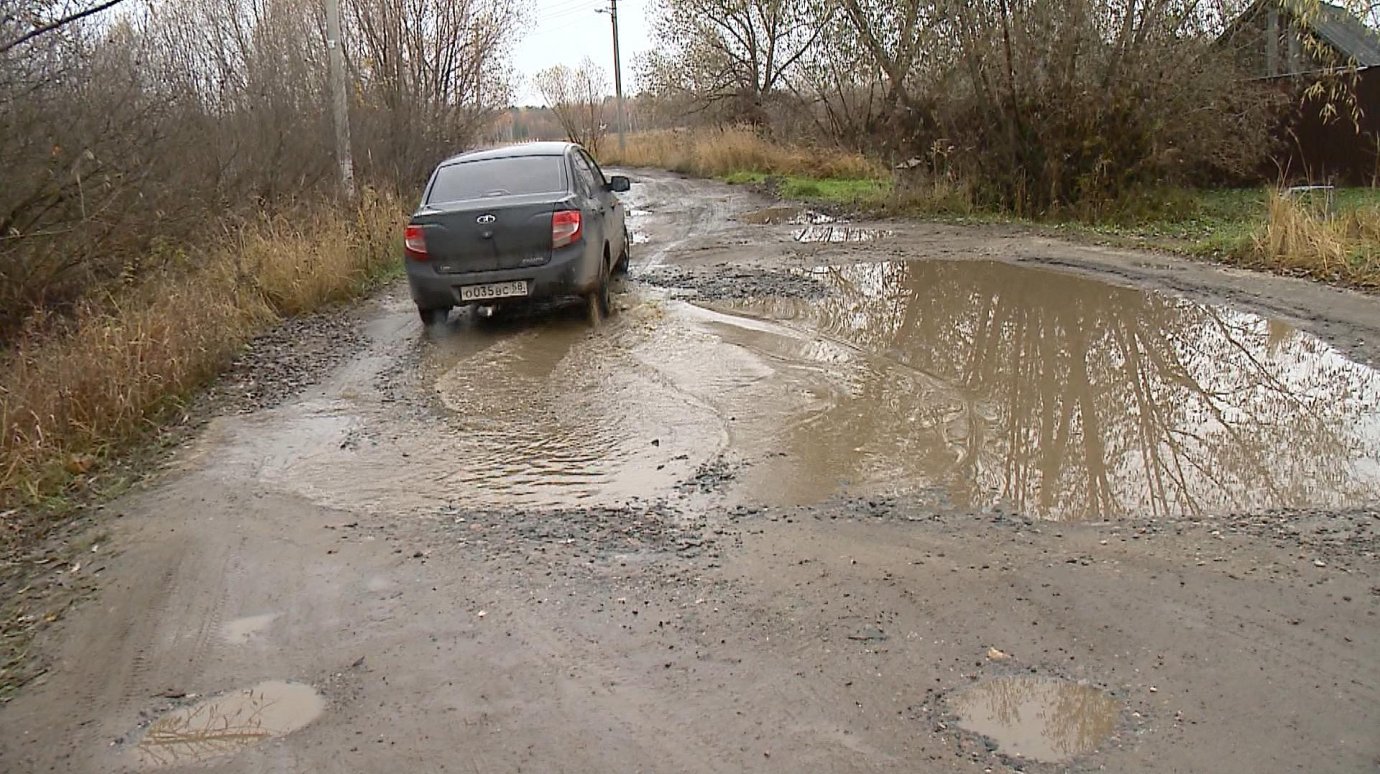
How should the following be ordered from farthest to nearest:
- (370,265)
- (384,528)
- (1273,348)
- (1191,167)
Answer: (1191,167) → (370,265) → (1273,348) → (384,528)

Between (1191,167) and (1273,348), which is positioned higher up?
(1191,167)

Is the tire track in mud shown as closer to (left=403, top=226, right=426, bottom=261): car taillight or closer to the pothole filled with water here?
the pothole filled with water

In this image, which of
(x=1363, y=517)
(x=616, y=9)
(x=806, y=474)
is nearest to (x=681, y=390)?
(x=806, y=474)

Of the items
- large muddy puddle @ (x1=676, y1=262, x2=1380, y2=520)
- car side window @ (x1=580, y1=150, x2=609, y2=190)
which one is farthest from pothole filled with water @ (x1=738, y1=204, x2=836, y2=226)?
large muddy puddle @ (x1=676, y1=262, x2=1380, y2=520)

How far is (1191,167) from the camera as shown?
17.1 metres

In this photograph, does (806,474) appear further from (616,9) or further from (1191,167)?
(616,9)

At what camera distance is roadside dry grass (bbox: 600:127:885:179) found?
28.5 m

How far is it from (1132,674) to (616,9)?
45.9 metres

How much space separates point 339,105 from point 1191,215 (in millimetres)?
12694

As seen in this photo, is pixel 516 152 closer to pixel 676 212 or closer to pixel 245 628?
pixel 245 628

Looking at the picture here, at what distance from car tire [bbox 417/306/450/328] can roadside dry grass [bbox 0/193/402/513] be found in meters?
1.51

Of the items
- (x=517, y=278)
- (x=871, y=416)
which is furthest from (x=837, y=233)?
(x=871, y=416)

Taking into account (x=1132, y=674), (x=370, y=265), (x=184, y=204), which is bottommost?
(x=1132, y=674)

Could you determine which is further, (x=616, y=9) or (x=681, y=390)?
(x=616, y=9)
